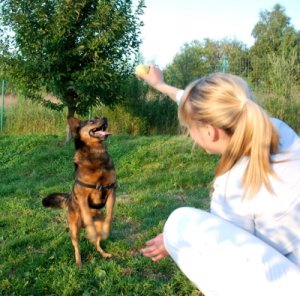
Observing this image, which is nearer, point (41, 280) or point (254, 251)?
point (254, 251)

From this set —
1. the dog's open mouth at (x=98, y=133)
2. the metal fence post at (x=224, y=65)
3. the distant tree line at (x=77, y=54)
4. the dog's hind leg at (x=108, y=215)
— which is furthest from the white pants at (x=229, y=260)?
the metal fence post at (x=224, y=65)

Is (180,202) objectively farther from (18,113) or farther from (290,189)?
(18,113)

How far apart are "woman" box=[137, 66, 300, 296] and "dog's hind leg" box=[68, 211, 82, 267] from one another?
2690mm

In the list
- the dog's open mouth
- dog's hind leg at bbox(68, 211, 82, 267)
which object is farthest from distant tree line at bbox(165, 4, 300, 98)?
dog's hind leg at bbox(68, 211, 82, 267)

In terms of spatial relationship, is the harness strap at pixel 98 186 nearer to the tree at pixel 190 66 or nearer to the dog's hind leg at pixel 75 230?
the dog's hind leg at pixel 75 230

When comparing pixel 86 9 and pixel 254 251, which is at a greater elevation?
pixel 86 9

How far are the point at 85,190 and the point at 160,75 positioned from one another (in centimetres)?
196

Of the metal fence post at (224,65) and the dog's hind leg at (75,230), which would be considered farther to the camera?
the metal fence post at (224,65)

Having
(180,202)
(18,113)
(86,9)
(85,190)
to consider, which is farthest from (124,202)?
(18,113)

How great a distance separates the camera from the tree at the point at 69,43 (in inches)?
446

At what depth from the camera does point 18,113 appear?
17.1 m

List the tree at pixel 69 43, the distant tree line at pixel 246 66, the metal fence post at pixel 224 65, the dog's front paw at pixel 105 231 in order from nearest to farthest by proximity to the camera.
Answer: the dog's front paw at pixel 105 231, the tree at pixel 69 43, the distant tree line at pixel 246 66, the metal fence post at pixel 224 65

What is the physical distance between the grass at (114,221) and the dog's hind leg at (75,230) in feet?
0.28

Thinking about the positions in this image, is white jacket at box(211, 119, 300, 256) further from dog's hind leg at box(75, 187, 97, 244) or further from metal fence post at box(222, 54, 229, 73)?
metal fence post at box(222, 54, 229, 73)
